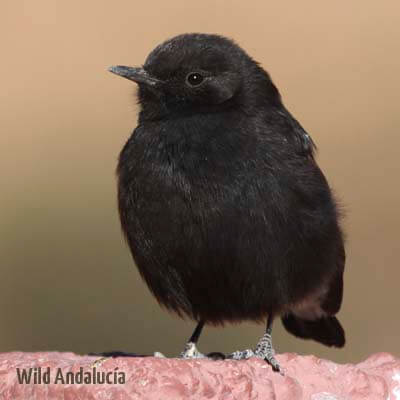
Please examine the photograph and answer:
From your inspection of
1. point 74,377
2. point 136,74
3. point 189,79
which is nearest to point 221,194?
point 189,79

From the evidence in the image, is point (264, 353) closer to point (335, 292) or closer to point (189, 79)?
point (335, 292)

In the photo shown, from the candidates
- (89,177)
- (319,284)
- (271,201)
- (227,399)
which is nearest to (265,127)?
(271,201)

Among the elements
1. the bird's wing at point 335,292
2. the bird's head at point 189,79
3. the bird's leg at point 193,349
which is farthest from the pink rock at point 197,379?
the bird's head at point 189,79

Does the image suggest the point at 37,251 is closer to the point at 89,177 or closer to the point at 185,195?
the point at 89,177

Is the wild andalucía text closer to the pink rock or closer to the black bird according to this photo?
the pink rock

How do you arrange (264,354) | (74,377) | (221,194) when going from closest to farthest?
(74,377) < (264,354) < (221,194)

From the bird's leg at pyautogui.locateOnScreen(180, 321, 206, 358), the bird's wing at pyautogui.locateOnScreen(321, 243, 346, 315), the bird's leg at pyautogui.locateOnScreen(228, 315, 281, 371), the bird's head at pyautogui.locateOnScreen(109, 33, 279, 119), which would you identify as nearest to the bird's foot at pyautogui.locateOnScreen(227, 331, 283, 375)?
the bird's leg at pyautogui.locateOnScreen(228, 315, 281, 371)
